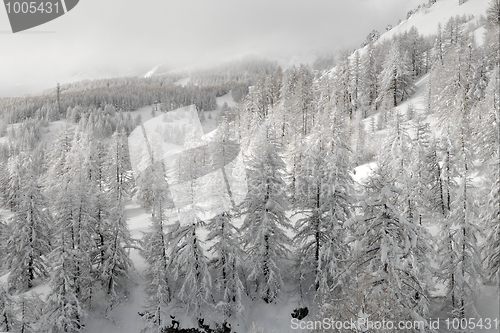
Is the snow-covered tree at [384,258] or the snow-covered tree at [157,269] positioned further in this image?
the snow-covered tree at [157,269]

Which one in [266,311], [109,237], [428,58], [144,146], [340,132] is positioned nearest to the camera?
[266,311]

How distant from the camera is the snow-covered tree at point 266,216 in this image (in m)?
21.3

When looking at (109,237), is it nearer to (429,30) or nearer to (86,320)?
(86,320)

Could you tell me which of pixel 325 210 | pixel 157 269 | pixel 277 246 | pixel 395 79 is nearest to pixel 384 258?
pixel 325 210

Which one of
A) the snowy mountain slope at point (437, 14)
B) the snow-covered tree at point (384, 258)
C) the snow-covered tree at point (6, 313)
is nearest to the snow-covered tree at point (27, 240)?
the snow-covered tree at point (6, 313)

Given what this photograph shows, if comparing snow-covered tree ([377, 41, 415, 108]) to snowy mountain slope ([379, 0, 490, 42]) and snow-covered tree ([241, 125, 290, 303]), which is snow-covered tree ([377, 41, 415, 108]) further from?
snowy mountain slope ([379, 0, 490, 42])

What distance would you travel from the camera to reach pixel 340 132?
26734 mm

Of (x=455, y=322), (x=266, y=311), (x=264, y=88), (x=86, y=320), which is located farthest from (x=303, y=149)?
(x=264, y=88)

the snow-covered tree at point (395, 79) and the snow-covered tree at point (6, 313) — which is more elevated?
the snow-covered tree at point (395, 79)

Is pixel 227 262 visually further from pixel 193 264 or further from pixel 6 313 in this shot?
pixel 6 313

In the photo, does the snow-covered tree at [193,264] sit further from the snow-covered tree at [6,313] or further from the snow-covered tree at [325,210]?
the snow-covered tree at [6,313]

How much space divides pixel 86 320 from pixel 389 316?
75.1 ft

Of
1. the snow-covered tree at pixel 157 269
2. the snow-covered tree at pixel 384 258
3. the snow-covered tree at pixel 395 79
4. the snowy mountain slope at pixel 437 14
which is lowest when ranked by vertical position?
the snow-covered tree at pixel 157 269

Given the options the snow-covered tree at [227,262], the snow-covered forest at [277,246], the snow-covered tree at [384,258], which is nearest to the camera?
the snow-covered tree at [384,258]
